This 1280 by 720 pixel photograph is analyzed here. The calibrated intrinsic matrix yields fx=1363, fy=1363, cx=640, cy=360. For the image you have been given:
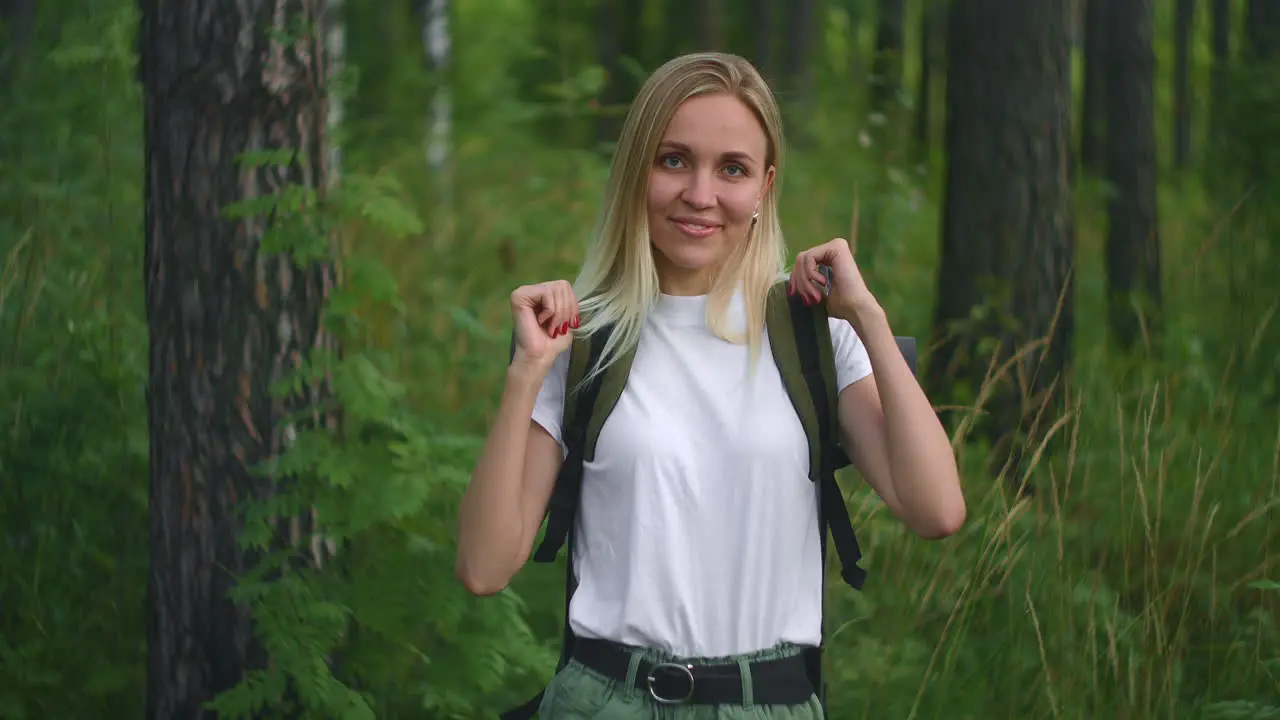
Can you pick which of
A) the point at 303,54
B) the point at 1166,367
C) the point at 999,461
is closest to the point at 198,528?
the point at 303,54

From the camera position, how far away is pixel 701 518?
7.99 feet

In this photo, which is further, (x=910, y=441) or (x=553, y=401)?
(x=553, y=401)

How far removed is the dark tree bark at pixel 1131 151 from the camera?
10.1 meters

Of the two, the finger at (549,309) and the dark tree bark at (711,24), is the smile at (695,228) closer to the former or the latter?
the finger at (549,309)

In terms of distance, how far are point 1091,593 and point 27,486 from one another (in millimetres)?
3463

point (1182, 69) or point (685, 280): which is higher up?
point (1182, 69)

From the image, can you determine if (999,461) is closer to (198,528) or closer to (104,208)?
(198,528)

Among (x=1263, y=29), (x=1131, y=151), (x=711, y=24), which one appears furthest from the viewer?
(x=711, y=24)

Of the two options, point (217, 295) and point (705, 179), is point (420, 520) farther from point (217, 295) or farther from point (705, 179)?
point (705, 179)

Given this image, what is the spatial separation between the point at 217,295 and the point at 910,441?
92.5 inches

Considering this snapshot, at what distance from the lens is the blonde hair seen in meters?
2.51

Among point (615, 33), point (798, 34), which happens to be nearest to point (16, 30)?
point (615, 33)

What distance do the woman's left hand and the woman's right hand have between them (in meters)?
0.43

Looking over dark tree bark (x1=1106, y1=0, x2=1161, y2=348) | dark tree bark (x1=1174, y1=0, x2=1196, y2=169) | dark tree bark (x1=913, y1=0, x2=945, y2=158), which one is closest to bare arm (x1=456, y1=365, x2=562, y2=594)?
dark tree bark (x1=1106, y1=0, x2=1161, y2=348)
